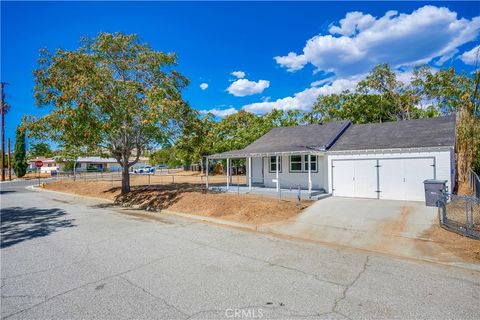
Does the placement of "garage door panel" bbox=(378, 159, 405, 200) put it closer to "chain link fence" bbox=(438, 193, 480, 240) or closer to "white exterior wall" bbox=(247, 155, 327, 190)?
"chain link fence" bbox=(438, 193, 480, 240)

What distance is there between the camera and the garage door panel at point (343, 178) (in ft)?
47.8

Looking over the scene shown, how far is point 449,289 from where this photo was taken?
4.70 m

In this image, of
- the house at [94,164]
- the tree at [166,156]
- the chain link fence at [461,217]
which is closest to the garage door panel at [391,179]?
the chain link fence at [461,217]

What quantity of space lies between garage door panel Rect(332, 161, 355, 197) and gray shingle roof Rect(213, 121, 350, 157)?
1.35 m

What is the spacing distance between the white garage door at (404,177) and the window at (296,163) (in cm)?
475

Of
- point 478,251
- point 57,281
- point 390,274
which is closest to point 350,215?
point 478,251

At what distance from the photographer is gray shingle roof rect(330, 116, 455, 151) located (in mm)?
13207

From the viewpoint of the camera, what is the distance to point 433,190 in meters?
11.2

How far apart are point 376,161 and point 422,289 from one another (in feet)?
33.0

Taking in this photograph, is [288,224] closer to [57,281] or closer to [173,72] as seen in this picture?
[57,281]

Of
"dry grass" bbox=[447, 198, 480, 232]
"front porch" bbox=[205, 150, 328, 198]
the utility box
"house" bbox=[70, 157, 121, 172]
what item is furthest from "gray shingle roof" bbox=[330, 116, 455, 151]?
Result: "house" bbox=[70, 157, 121, 172]

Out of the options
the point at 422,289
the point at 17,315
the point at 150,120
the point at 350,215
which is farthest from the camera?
the point at 150,120

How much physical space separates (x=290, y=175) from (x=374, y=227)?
881 centimetres

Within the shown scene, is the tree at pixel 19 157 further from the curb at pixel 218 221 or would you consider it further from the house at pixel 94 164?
the curb at pixel 218 221
